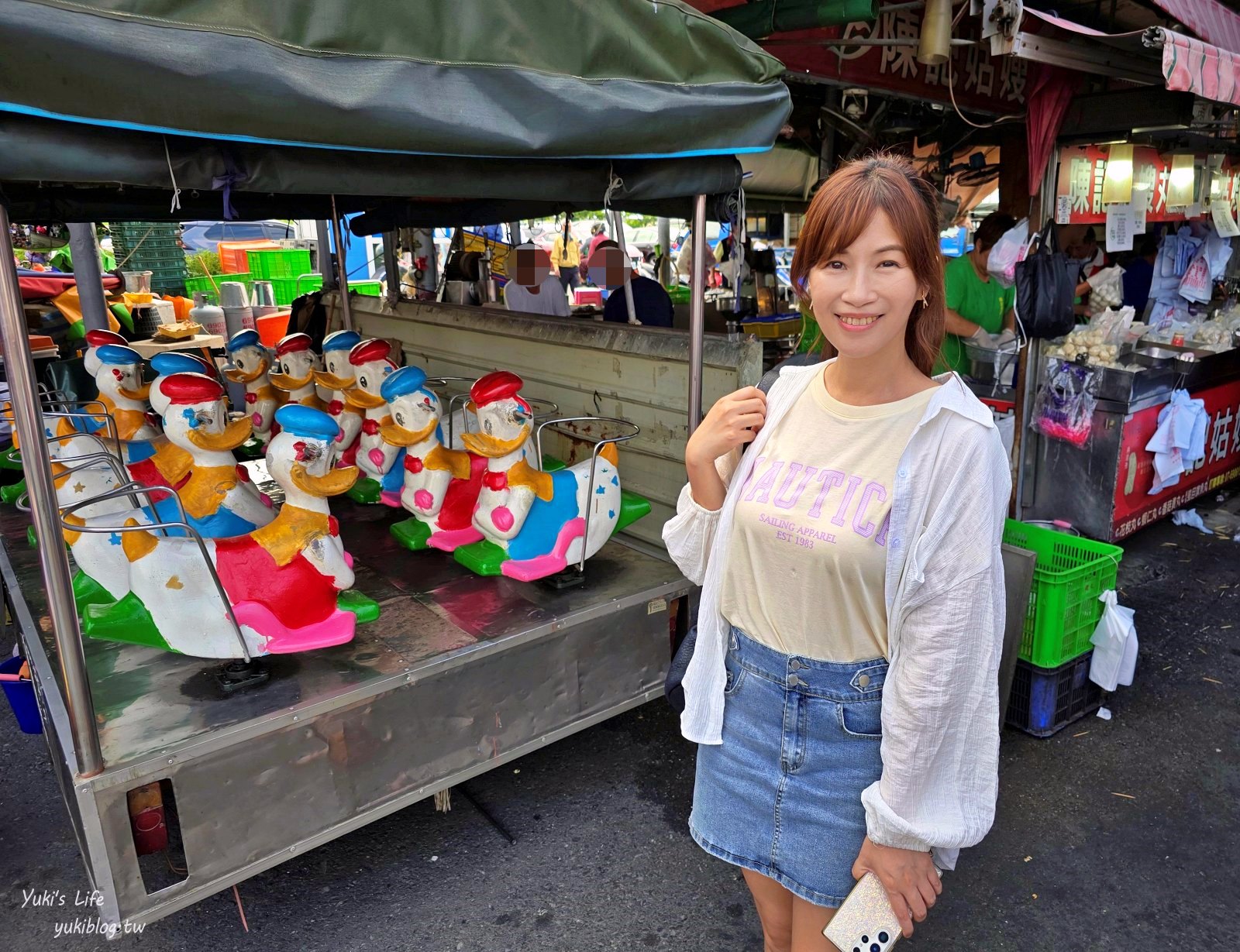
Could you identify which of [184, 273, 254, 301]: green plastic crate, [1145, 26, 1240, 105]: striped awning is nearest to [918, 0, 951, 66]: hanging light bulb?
[1145, 26, 1240, 105]: striped awning

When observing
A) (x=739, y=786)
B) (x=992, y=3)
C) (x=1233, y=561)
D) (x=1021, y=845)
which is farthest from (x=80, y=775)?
(x=1233, y=561)

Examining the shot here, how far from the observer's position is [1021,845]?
9.64ft

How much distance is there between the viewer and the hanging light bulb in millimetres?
3531

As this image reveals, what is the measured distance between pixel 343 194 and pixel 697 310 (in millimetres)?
1231

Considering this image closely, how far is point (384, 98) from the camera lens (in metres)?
2.02

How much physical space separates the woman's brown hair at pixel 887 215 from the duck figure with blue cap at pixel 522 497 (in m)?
1.80

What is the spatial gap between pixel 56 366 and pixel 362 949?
4.30 meters

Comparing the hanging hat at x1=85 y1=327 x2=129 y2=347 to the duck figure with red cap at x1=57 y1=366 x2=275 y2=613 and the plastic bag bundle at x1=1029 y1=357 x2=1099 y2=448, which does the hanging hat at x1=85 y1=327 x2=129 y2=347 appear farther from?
the plastic bag bundle at x1=1029 y1=357 x2=1099 y2=448

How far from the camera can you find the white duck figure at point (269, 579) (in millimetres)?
2457

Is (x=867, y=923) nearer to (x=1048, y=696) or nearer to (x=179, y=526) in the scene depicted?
(x=179, y=526)

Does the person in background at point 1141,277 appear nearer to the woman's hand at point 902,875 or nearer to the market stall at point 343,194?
the market stall at point 343,194

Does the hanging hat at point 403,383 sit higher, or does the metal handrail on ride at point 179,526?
the hanging hat at point 403,383

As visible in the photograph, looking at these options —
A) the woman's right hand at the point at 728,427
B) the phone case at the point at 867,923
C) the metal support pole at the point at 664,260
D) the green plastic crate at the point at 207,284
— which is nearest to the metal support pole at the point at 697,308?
the woman's right hand at the point at 728,427

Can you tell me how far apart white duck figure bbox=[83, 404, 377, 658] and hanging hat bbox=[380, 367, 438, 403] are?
599 mm
